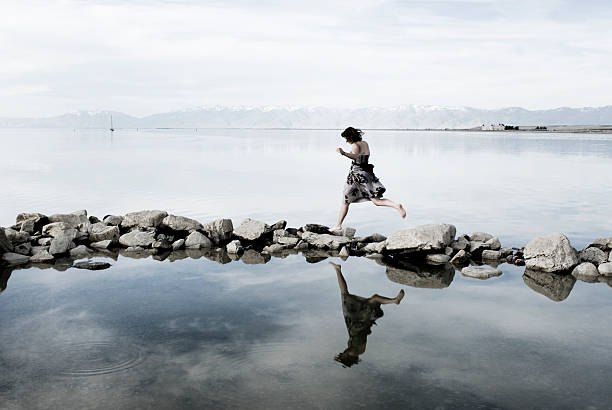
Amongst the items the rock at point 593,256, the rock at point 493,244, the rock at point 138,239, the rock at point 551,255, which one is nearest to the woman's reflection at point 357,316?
the rock at point 551,255

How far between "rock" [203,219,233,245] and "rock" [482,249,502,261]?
5695mm

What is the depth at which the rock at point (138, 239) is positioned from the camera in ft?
42.0

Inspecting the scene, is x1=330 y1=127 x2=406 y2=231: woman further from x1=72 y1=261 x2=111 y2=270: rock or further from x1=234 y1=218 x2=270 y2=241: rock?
x1=72 y1=261 x2=111 y2=270: rock

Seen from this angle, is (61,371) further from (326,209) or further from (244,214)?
(326,209)

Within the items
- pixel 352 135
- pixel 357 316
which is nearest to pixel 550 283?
pixel 357 316

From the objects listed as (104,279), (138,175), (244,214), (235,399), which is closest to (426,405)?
(235,399)

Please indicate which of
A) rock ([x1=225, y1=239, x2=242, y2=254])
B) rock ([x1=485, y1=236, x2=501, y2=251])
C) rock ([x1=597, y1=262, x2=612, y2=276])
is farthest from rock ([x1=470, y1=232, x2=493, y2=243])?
rock ([x1=225, y1=239, x2=242, y2=254])

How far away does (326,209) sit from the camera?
18.6 m

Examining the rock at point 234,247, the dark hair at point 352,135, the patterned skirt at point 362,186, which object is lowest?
the rock at point 234,247

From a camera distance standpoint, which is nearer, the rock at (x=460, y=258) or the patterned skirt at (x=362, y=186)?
the rock at (x=460, y=258)

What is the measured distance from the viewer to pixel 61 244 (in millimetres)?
12062

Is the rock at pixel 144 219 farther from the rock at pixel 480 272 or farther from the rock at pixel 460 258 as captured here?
the rock at pixel 480 272

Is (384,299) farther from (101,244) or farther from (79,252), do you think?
(101,244)

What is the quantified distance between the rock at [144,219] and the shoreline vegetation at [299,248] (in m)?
0.02
